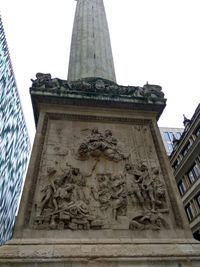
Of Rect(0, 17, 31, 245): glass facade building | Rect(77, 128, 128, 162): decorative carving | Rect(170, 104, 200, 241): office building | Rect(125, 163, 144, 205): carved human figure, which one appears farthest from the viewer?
Rect(0, 17, 31, 245): glass facade building

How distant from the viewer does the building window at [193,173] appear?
28.0m

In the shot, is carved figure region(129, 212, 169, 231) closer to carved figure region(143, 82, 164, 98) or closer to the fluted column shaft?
carved figure region(143, 82, 164, 98)

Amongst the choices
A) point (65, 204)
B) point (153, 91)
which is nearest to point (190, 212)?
point (153, 91)

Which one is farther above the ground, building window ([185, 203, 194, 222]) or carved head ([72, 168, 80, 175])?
building window ([185, 203, 194, 222])

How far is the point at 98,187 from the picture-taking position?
21.8 ft

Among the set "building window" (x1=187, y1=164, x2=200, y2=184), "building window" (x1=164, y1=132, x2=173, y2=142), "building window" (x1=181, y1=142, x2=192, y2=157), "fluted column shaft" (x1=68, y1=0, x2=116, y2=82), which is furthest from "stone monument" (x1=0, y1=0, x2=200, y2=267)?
"building window" (x1=164, y1=132, x2=173, y2=142)

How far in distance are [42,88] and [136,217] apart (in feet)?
17.3

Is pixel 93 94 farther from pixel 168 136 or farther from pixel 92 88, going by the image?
pixel 168 136

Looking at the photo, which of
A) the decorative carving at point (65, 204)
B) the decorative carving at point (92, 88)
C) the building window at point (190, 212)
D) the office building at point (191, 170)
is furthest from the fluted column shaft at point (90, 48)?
the building window at point (190, 212)

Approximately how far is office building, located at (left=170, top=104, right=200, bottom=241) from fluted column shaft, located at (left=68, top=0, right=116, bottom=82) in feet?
59.3

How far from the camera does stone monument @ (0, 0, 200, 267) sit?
205 inches

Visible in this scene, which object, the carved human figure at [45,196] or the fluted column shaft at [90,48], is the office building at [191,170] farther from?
the carved human figure at [45,196]

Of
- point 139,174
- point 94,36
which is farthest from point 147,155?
point 94,36

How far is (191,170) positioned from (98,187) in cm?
2592
